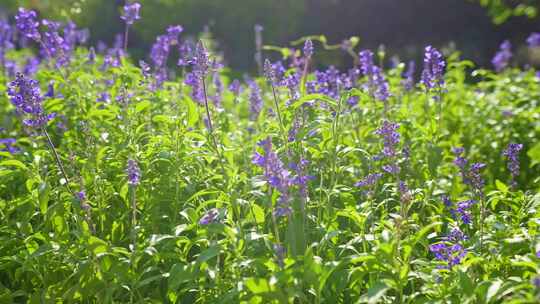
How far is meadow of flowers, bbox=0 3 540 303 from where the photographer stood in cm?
287

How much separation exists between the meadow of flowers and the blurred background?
16646 millimetres

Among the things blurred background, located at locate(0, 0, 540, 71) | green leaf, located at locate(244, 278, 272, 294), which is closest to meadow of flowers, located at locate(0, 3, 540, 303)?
green leaf, located at locate(244, 278, 272, 294)

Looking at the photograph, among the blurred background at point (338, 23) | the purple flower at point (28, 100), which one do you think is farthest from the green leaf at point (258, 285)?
the blurred background at point (338, 23)

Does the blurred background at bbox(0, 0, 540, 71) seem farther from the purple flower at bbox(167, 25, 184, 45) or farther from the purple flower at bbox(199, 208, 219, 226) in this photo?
the purple flower at bbox(199, 208, 219, 226)

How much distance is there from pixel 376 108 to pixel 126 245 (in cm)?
221

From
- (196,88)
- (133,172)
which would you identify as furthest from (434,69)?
(133,172)

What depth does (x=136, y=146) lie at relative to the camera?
12.5 feet

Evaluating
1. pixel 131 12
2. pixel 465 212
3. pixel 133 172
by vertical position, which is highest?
pixel 131 12

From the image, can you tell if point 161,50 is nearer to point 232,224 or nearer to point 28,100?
point 28,100

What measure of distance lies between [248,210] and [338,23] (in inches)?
766

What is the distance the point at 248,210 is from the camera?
3.51 meters

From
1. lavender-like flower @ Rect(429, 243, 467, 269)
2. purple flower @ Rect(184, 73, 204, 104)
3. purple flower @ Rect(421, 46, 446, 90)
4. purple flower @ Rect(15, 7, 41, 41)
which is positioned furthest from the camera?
purple flower @ Rect(15, 7, 41, 41)

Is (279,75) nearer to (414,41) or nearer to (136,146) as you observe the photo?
(136,146)

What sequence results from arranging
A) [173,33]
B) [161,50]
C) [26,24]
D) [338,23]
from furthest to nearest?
[338,23] → [161,50] → [173,33] → [26,24]
